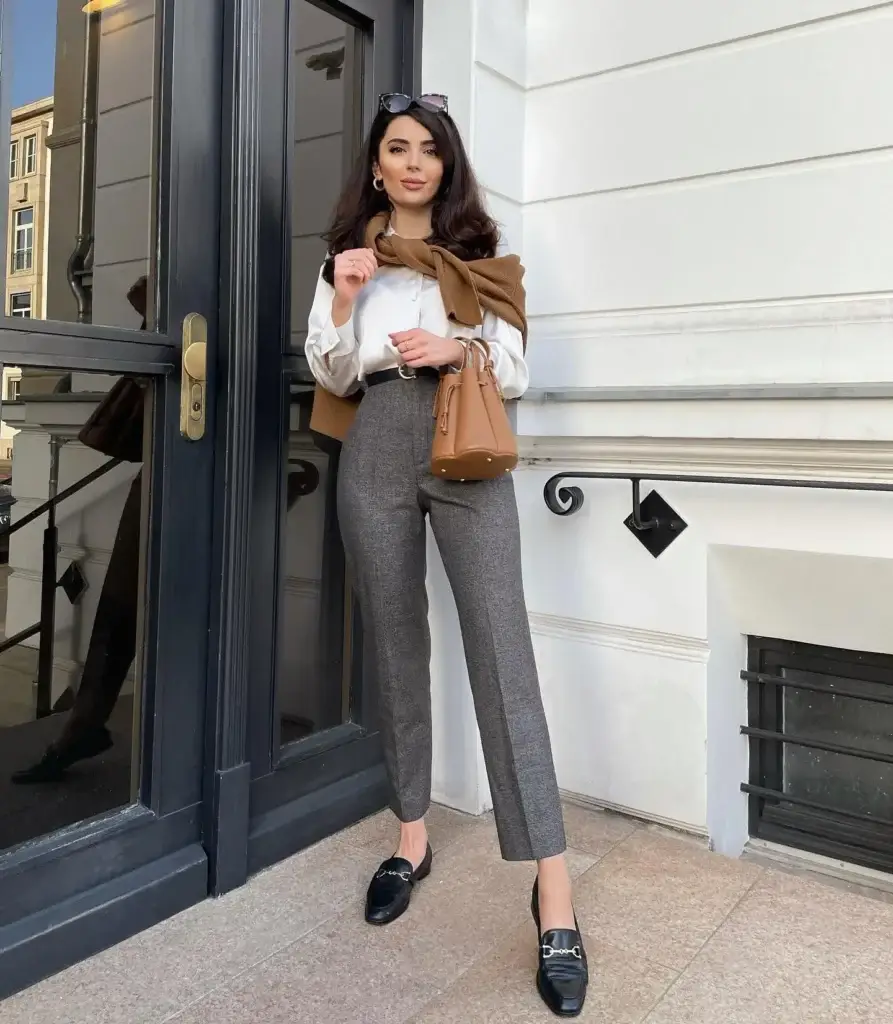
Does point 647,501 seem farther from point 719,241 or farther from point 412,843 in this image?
point 412,843

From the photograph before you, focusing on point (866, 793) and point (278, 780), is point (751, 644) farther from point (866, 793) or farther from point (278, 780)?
point (278, 780)

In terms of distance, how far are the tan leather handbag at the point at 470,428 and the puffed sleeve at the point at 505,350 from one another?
115 mm

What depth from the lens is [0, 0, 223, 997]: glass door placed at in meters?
1.55

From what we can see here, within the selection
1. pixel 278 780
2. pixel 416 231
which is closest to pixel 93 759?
pixel 278 780

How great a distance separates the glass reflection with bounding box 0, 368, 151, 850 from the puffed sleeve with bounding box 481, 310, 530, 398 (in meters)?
0.70

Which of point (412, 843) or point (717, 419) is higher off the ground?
point (717, 419)

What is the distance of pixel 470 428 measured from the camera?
1526mm

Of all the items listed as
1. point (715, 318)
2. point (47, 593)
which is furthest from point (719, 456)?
point (47, 593)

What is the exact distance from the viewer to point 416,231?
1.82m

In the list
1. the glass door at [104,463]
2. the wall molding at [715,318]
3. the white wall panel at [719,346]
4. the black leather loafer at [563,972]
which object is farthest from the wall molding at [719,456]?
the black leather loafer at [563,972]

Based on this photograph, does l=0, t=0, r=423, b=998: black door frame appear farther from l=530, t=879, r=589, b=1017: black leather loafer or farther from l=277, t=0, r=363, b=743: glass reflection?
l=530, t=879, r=589, b=1017: black leather loafer

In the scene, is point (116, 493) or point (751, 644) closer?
point (116, 493)

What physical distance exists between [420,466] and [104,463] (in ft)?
2.04

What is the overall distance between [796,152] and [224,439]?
1.40 metres
